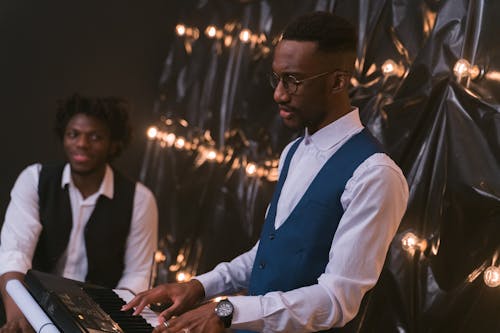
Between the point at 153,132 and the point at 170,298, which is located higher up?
the point at 153,132

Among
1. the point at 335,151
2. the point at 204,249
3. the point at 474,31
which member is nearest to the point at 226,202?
→ the point at 204,249

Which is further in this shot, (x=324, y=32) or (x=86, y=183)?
(x=86, y=183)

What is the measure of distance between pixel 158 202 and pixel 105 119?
102cm

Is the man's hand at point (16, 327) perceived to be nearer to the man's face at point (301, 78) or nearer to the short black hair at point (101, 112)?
the short black hair at point (101, 112)

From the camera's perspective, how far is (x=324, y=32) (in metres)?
1.91

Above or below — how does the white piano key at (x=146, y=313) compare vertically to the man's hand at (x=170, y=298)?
below

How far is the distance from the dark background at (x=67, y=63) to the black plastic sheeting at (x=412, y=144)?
23.4 inches

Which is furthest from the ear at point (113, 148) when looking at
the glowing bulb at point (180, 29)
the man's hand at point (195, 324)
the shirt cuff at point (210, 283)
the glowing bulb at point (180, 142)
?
the man's hand at point (195, 324)

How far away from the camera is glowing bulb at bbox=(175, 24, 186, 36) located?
4.21 m

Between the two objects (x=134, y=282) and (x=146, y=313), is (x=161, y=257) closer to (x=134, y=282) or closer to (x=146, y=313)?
(x=134, y=282)

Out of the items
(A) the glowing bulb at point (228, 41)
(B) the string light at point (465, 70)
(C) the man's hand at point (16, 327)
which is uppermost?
(A) the glowing bulb at point (228, 41)

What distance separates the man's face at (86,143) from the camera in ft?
10.2

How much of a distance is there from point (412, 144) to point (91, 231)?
1323 millimetres

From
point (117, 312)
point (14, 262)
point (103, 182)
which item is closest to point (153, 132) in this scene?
point (103, 182)
